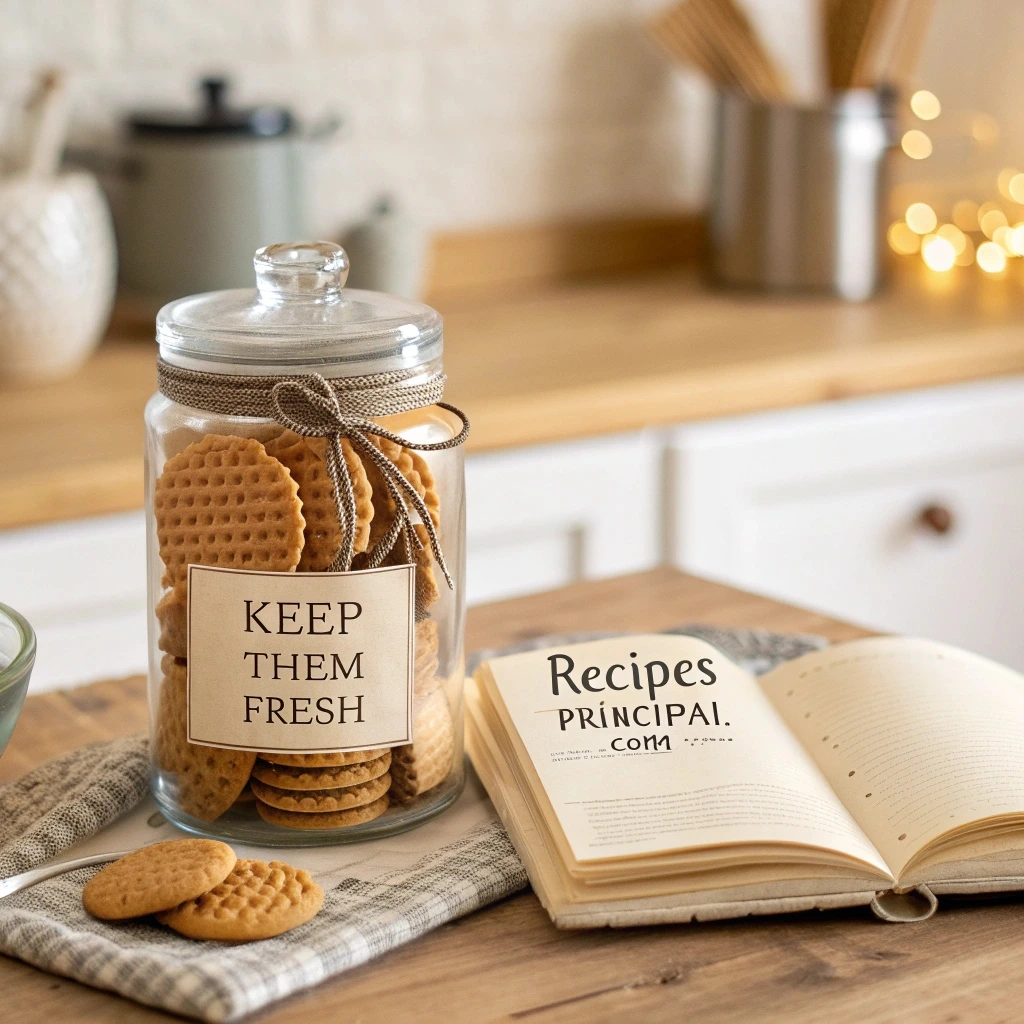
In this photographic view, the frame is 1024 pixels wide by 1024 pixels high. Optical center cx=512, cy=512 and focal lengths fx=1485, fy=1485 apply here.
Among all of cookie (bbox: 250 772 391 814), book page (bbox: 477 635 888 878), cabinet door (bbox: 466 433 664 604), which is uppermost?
book page (bbox: 477 635 888 878)

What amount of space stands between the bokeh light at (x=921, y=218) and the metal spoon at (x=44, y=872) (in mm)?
2042

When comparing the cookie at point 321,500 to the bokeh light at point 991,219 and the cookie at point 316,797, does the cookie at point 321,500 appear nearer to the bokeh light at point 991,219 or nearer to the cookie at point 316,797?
the cookie at point 316,797

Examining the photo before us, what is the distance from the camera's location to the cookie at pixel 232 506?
2.17 ft

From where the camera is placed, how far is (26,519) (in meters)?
1.37

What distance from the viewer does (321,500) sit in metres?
0.67

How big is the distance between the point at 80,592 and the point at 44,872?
2.55ft

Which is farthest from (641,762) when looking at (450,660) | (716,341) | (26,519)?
(716,341)

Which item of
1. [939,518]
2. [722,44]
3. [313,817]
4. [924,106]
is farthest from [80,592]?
[924,106]

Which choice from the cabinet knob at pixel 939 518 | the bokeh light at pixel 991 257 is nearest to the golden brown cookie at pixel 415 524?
the cabinet knob at pixel 939 518

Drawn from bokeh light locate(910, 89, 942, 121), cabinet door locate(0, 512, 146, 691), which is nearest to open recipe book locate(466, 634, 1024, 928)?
cabinet door locate(0, 512, 146, 691)

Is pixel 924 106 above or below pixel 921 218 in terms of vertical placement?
above

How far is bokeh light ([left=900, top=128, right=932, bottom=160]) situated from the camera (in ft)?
7.37

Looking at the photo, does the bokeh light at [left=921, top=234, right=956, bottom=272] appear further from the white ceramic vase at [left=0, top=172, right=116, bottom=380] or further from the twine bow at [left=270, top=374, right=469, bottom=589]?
the twine bow at [left=270, top=374, right=469, bottom=589]

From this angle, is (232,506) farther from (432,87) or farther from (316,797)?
(432,87)
